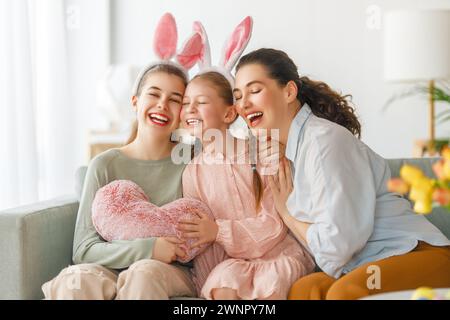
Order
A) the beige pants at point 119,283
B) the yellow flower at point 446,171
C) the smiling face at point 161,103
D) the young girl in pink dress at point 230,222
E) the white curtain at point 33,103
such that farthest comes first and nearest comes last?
the white curtain at point 33,103
the smiling face at point 161,103
the young girl in pink dress at point 230,222
the beige pants at point 119,283
the yellow flower at point 446,171

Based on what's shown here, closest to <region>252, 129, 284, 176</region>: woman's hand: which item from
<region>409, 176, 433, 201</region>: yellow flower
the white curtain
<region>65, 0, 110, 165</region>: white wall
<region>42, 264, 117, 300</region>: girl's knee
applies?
<region>42, 264, 117, 300</region>: girl's knee

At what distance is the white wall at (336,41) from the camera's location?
416 cm

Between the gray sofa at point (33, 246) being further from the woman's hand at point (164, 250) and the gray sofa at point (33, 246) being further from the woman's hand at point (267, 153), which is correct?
the woman's hand at point (267, 153)

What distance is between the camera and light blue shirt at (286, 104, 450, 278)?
1.69 meters

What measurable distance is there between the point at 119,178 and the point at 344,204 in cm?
63

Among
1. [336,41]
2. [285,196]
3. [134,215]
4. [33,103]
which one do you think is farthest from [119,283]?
[336,41]

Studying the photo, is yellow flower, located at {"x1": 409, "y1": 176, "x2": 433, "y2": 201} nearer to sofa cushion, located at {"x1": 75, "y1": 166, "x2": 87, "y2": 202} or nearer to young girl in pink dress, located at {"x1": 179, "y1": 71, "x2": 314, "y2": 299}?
young girl in pink dress, located at {"x1": 179, "y1": 71, "x2": 314, "y2": 299}

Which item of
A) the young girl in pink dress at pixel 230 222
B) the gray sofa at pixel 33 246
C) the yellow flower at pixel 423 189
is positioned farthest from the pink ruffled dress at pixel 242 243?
the yellow flower at pixel 423 189

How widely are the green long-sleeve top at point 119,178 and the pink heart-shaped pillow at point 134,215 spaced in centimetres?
3

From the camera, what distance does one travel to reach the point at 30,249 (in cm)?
180

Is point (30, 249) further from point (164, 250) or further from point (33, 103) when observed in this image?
point (33, 103)

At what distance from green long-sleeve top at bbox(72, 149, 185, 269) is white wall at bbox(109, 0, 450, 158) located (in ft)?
7.63

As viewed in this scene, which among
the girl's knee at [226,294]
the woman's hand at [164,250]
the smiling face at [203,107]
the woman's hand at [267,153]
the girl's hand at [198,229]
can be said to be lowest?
the girl's knee at [226,294]
